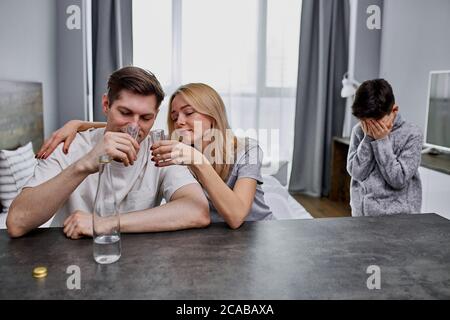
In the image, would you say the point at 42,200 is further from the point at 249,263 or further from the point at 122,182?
the point at 249,263

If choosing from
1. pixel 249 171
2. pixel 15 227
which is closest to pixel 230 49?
pixel 249 171

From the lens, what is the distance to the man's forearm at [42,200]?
118 centimetres

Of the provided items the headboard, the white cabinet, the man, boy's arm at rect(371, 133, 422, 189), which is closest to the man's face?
the man

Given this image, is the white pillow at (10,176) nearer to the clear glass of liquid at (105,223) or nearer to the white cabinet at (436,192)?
the clear glass of liquid at (105,223)

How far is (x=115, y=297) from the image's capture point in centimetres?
81

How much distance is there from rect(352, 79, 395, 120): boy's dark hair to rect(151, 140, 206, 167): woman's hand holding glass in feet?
3.10

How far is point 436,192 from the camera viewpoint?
3.02 metres

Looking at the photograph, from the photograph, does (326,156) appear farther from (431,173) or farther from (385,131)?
(385,131)

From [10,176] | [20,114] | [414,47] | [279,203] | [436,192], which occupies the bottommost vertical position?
[279,203]

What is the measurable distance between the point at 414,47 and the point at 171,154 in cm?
362

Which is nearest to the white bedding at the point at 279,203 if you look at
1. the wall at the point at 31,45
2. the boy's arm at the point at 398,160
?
the boy's arm at the point at 398,160

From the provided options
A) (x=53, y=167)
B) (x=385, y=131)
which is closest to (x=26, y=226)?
(x=53, y=167)

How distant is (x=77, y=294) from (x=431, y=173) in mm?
2870
